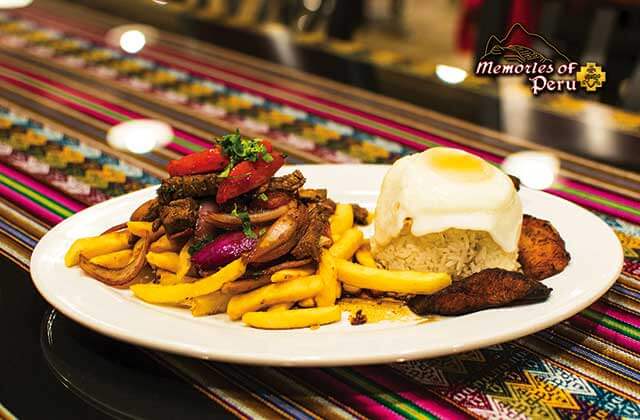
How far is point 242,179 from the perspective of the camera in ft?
5.29

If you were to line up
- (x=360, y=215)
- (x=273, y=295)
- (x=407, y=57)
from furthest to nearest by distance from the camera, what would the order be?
1. (x=407, y=57)
2. (x=360, y=215)
3. (x=273, y=295)

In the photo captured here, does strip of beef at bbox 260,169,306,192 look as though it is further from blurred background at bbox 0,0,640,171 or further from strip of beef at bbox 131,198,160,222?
blurred background at bbox 0,0,640,171

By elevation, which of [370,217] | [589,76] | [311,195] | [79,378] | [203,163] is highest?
[589,76]

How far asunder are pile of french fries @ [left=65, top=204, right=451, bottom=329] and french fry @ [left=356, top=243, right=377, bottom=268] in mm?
92

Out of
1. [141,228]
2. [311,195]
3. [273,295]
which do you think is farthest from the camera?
[311,195]

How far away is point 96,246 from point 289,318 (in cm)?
51

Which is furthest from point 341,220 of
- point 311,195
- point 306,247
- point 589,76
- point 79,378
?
point 589,76

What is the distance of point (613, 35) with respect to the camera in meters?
3.89

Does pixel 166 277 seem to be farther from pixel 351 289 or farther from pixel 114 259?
pixel 351 289

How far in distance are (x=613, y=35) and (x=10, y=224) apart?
3.15 meters

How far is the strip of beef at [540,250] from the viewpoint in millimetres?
1616

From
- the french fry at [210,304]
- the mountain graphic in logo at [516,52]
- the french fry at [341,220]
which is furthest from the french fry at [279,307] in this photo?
the mountain graphic in logo at [516,52]

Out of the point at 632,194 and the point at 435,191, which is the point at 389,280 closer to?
the point at 435,191

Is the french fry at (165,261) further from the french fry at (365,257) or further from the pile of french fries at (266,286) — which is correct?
the french fry at (365,257)
